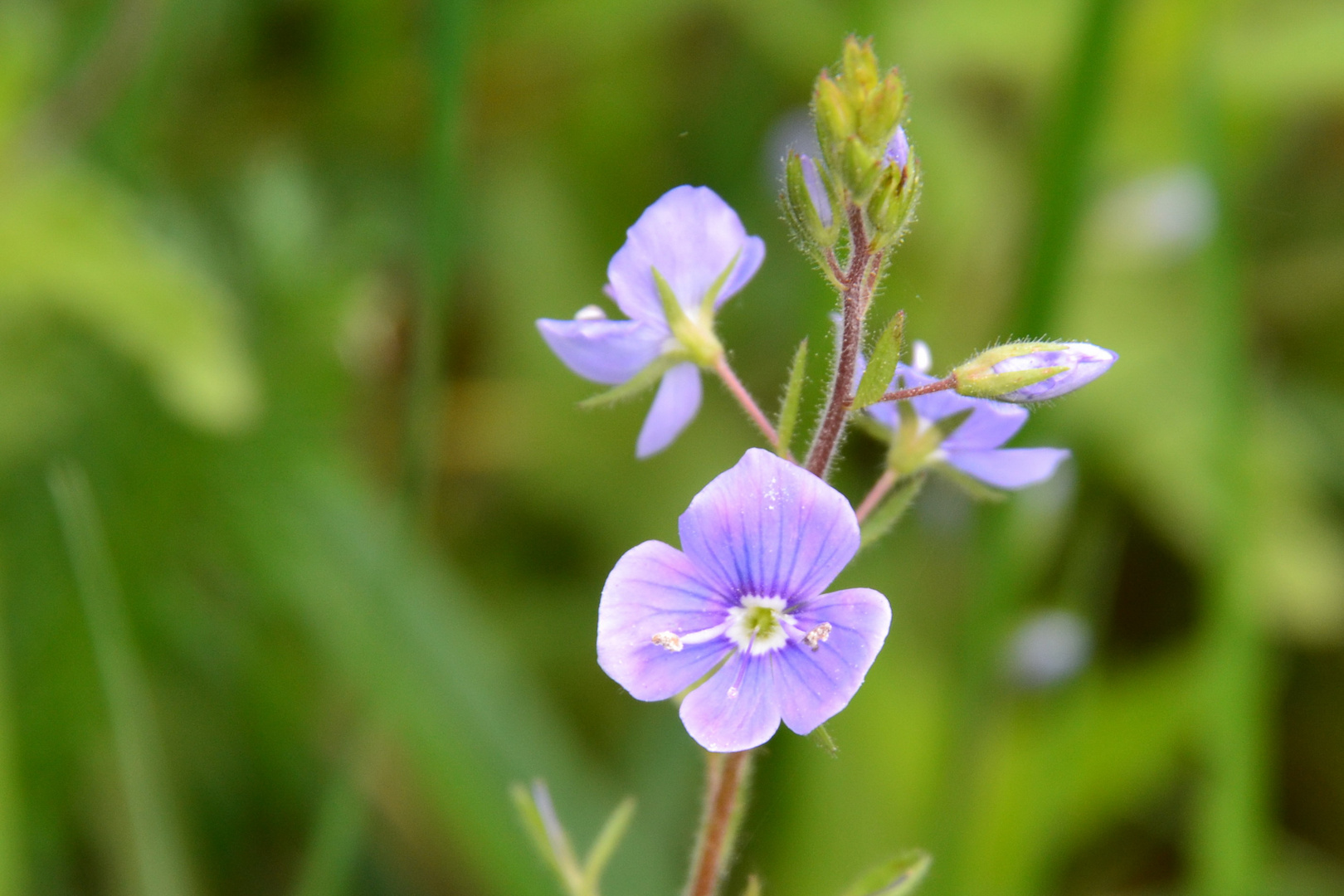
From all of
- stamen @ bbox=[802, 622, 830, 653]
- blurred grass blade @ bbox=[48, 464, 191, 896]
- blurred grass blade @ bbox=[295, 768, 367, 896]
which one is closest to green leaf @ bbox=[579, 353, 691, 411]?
stamen @ bbox=[802, 622, 830, 653]

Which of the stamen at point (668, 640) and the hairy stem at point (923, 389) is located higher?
the hairy stem at point (923, 389)

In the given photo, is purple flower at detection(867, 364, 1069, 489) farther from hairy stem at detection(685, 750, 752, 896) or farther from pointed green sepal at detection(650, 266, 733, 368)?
hairy stem at detection(685, 750, 752, 896)

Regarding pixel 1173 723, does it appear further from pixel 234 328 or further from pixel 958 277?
pixel 234 328

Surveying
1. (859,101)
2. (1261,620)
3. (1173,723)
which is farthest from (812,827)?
(859,101)

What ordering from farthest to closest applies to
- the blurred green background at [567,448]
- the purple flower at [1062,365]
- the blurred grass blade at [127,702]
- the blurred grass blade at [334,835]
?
the blurred green background at [567,448]
the blurred grass blade at [334,835]
the blurred grass blade at [127,702]
the purple flower at [1062,365]

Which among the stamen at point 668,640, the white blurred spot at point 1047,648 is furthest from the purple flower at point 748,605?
the white blurred spot at point 1047,648

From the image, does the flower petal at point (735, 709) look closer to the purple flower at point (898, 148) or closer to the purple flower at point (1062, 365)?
the purple flower at point (1062, 365)

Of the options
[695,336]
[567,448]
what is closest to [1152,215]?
[567,448]
